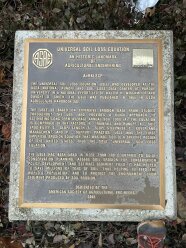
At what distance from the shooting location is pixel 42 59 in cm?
354

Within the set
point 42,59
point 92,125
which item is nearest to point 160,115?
point 92,125

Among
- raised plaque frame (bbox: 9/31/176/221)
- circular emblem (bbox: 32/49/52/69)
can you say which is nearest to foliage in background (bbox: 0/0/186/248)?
raised plaque frame (bbox: 9/31/176/221)

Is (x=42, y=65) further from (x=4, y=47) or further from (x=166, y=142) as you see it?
(x=166, y=142)

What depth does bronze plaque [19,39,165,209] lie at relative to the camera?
3371 mm

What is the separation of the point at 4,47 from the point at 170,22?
6.28 ft

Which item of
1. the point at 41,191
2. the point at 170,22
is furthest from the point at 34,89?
the point at 170,22

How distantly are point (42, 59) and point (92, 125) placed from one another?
2.70 feet

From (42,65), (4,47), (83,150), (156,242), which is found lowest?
(156,242)

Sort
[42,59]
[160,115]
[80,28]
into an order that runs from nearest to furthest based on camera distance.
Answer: [160,115]
[42,59]
[80,28]

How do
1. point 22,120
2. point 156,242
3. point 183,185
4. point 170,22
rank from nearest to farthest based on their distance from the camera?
point 156,242, point 22,120, point 183,185, point 170,22

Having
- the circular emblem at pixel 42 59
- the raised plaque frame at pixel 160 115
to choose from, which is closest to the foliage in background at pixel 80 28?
the raised plaque frame at pixel 160 115

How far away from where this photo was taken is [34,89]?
11.5ft

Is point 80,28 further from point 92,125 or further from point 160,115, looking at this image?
point 160,115

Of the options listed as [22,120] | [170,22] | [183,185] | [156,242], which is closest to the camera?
[156,242]
